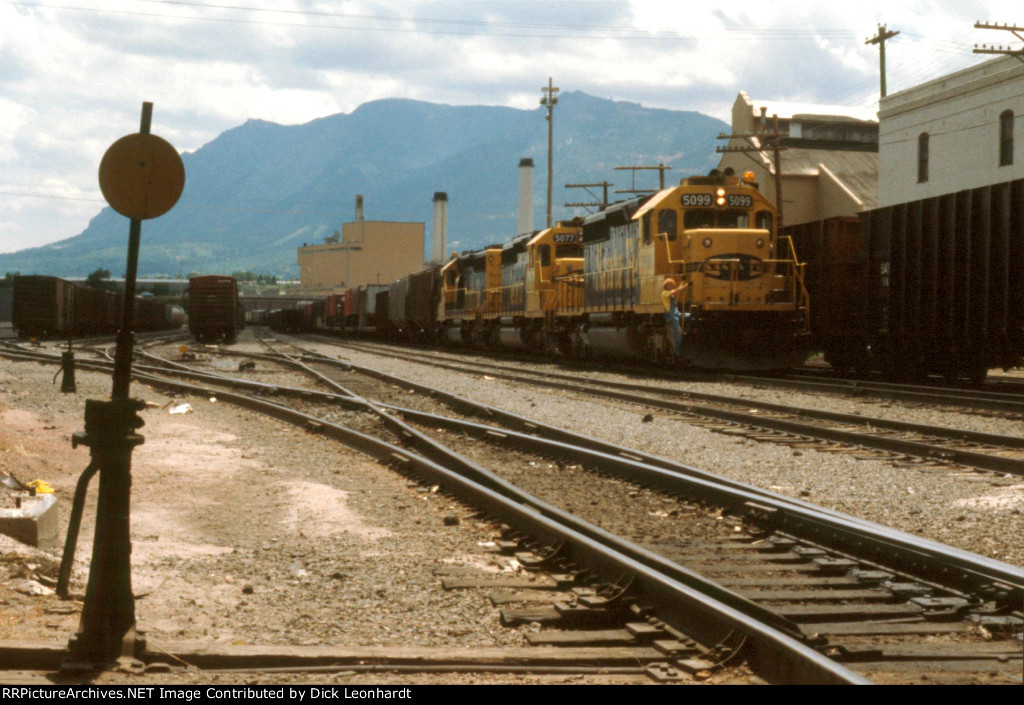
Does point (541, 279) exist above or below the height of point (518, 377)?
above

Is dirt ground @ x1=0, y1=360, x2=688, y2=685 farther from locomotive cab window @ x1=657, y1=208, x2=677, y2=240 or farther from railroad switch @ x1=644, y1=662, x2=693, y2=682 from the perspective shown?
locomotive cab window @ x1=657, y1=208, x2=677, y2=240

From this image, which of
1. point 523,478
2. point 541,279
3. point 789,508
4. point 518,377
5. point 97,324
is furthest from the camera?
point 97,324

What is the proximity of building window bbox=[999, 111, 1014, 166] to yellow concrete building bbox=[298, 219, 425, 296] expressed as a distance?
109768 millimetres

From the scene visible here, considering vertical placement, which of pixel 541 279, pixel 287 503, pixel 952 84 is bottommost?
pixel 287 503

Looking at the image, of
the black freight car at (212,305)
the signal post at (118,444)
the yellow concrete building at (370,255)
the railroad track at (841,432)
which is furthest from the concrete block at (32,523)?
the yellow concrete building at (370,255)

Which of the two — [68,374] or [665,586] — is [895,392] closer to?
[665,586]

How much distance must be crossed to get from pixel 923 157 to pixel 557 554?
122 ft

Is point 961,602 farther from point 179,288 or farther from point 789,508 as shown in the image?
point 179,288

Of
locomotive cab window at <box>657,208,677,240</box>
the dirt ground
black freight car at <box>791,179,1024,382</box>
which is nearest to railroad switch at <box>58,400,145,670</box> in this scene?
the dirt ground

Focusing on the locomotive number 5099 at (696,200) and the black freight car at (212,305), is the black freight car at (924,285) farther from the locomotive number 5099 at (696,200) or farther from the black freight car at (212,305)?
the black freight car at (212,305)

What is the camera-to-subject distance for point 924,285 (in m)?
18.0
